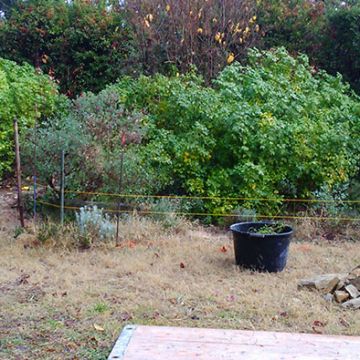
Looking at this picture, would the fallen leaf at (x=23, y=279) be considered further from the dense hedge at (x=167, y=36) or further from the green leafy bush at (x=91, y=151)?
the dense hedge at (x=167, y=36)

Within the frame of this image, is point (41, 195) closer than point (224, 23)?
Yes

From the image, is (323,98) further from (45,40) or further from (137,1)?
(45,40)

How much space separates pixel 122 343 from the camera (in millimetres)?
3678

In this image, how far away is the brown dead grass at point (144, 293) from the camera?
4066 mm

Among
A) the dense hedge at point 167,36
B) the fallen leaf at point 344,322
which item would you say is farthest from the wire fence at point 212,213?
the dense hedge at point 167,36

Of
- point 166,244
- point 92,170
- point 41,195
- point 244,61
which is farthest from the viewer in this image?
point 244,61

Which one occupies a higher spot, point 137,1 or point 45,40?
point 137,1

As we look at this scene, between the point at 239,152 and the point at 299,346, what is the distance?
4518 mm

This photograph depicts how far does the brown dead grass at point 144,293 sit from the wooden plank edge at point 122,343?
0.37ft

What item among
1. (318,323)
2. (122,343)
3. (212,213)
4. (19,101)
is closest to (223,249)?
(212,213)

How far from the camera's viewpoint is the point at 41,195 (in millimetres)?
7734

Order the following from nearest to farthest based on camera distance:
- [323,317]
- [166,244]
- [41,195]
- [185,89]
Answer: [323,317] < [166,244] < [41,195] < [185,89]

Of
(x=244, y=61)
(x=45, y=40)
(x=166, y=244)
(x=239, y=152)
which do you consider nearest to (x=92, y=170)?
(x=166, y=244)

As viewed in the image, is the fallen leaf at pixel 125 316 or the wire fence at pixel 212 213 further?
the wire fence at pixel 212 213
